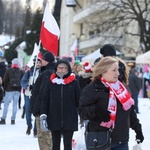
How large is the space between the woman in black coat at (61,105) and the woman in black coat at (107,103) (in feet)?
6.77

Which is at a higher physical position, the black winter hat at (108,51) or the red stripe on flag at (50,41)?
the red stripe on flag at (50,41)

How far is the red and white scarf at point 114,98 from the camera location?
514cm

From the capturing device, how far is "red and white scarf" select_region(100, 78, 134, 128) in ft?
16.9

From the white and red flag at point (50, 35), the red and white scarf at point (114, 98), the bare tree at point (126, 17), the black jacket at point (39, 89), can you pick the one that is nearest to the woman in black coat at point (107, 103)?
the red and white scarf at point (114, 98)

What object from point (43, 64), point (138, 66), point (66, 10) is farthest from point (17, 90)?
point (66, 10)

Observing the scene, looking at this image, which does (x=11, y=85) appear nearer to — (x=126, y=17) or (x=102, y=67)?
(x=102, y=67)

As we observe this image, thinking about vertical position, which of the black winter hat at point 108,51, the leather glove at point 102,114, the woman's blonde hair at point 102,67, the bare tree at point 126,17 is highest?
the bare tree at point 126,17

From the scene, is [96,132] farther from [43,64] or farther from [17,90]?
[17,90]

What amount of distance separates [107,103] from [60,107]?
2279mm

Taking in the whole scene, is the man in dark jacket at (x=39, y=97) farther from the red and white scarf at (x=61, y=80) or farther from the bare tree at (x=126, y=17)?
the bare tree at (x=126, y=17)

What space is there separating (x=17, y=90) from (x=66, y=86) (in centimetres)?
715

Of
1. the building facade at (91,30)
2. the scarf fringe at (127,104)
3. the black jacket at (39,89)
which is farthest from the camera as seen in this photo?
the building facade at (91,30)

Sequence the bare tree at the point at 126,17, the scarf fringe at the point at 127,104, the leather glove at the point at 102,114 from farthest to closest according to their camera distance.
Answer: the bare tree at the point at 126,17
the scarf fringe at the point at 127,104
the leather glove at the point at 102,114

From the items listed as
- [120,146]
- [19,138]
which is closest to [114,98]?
[120,146]
